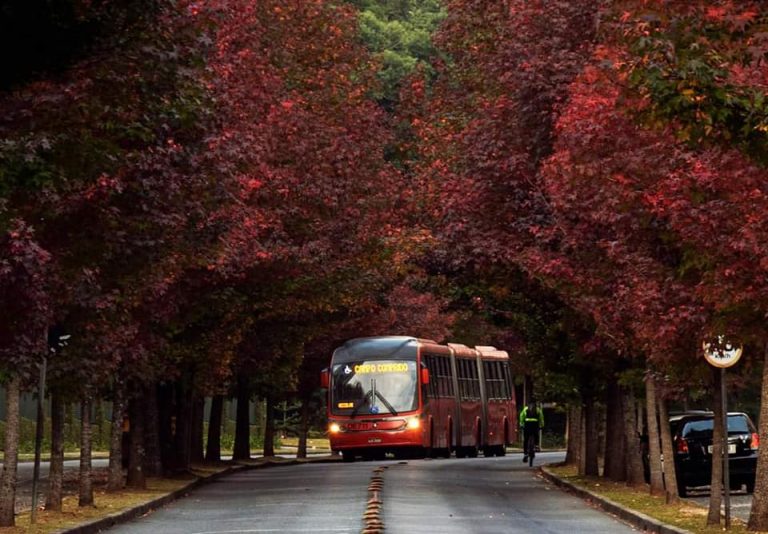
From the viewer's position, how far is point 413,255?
44000mm

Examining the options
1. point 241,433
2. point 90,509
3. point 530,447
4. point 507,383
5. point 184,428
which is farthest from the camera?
point 507,383

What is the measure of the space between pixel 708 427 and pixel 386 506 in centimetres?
1016

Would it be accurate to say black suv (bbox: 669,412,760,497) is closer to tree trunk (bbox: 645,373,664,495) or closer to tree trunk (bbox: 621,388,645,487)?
tree trunk (bbox: 621,388,645,487)

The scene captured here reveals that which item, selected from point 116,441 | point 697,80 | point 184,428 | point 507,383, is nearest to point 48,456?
point 507,383

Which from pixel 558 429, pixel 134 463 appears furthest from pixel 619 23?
pixel 558 429

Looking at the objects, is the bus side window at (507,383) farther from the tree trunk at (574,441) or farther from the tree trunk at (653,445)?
the tree trunk at (653,445)

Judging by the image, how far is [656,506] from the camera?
29.2m

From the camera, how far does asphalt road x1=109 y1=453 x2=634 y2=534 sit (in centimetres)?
2475

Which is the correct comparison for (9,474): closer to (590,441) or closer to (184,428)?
(184,428)

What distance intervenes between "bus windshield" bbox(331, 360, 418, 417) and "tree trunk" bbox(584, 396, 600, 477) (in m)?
5.83

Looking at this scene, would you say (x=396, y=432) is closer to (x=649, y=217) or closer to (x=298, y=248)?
(x=298, y=248)

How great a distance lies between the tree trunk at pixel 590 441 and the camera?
141 ft

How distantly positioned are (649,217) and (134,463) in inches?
561

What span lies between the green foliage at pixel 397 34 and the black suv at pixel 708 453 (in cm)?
4931
